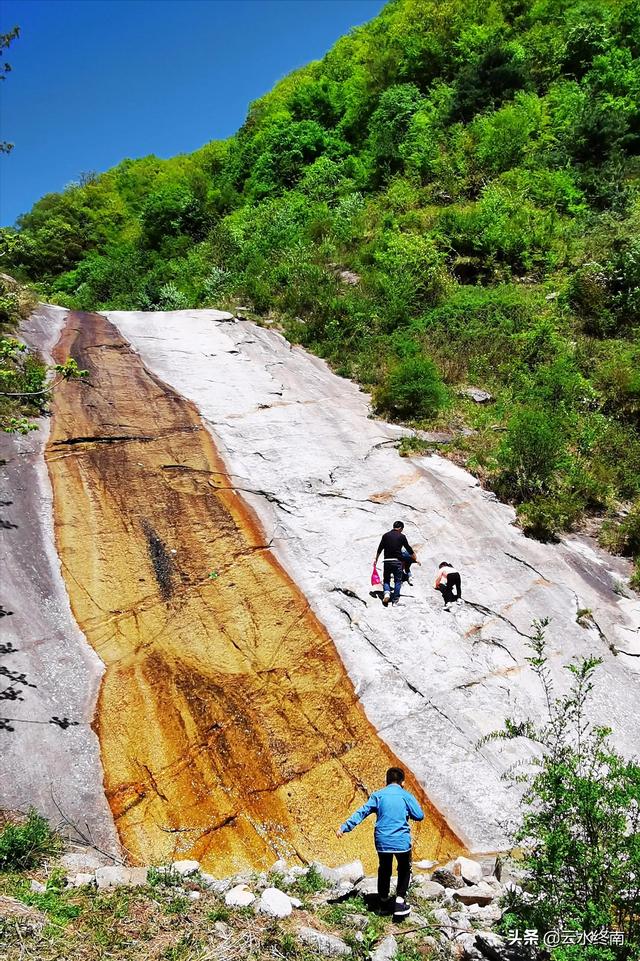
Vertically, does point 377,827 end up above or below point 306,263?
below

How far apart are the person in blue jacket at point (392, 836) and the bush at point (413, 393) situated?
7706 millimetres

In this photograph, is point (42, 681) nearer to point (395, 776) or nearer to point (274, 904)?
point (274, 904)

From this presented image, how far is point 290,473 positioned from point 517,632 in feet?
12.6

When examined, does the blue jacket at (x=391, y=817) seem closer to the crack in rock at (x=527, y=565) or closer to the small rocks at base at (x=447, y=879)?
the small rocks at base at (x=447, y=879)

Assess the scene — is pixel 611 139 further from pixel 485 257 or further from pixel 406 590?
pixel 406 590

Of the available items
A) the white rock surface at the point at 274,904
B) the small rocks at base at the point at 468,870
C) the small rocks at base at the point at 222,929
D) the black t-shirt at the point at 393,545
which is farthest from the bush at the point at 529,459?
the small rocks at base at the point at 222,929

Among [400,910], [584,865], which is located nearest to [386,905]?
[400,910]

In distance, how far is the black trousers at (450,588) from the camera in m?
7.31

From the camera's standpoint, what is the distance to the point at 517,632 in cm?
704

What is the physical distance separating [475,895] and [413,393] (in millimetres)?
8260

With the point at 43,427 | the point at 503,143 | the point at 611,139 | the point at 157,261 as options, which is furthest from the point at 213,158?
the point at 43,427

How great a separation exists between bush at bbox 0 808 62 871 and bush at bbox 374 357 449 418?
848 cm

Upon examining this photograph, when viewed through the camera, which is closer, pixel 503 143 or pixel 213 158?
pixel 503 143

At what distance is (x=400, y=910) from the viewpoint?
4195 mm
